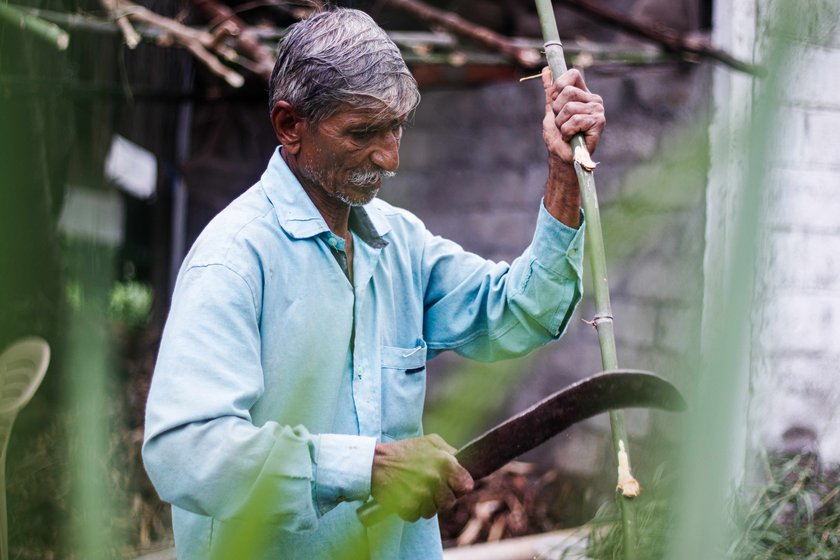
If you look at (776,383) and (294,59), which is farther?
(776,383)

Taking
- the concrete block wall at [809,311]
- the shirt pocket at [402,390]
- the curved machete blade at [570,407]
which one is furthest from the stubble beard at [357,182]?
the concrete block wall at [809,311]

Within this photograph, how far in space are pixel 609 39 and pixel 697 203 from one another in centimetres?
109

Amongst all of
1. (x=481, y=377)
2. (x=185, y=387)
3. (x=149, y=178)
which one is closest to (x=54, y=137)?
(x=185, y=387)

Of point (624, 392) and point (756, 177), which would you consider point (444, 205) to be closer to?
point (624, 392)

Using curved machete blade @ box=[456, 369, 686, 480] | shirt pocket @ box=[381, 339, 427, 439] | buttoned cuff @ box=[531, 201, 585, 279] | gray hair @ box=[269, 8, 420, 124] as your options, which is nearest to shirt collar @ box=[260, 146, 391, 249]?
gray hair @ box=[269, 8, 420, 124]

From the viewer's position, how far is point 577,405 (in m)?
0.95

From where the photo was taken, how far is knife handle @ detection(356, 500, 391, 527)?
1.18m

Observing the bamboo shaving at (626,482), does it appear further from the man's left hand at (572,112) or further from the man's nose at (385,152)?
the man's nose at (385,152)

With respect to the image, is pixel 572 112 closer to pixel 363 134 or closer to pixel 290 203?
pixel 363 134

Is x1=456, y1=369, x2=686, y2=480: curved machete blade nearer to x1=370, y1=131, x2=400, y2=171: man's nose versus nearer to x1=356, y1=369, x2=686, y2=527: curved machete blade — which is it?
x1=356, y1=369, x2=686, y2=527: curved machete blade

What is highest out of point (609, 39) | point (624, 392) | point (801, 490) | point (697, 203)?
point (609, 39)

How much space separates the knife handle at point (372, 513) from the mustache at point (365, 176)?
22.1 inches

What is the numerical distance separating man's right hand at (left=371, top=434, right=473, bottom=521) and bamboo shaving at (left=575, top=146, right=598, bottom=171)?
19.5 inches

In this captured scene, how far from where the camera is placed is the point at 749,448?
294 centimetres
